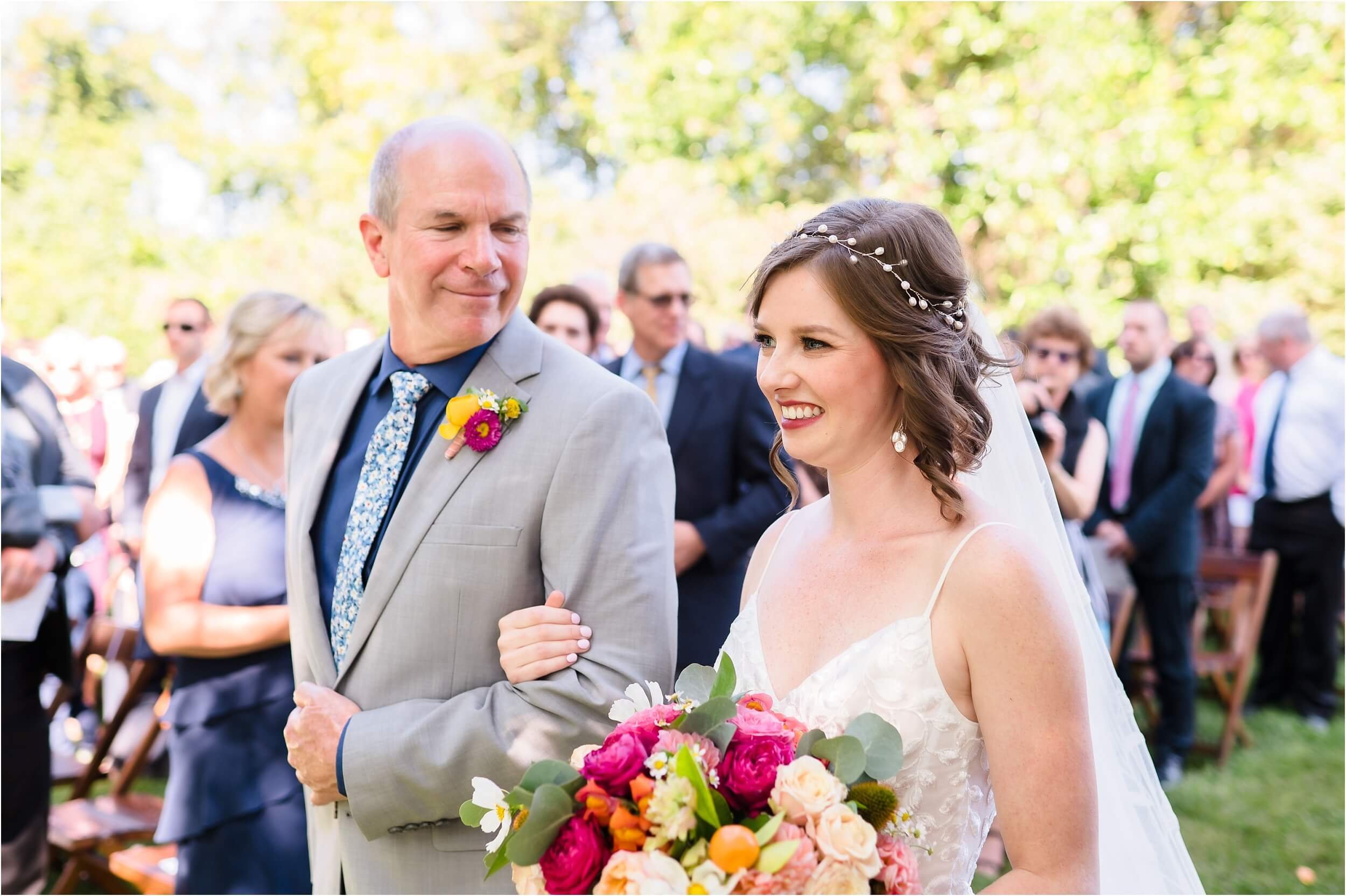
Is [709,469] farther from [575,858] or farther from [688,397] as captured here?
[575,858]

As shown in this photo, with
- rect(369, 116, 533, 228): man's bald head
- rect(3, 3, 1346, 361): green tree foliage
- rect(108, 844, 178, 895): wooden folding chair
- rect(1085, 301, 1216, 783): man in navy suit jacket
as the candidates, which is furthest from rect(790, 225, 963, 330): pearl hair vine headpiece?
rect(3, 3, 1346, 361): green tree foliage

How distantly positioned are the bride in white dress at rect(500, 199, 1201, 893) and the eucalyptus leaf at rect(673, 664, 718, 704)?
301 millimetres

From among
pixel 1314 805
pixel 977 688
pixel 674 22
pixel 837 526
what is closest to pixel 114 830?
pixel 837 526

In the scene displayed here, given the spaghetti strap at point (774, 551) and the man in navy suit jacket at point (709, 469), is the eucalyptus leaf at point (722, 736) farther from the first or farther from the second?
the man in navy suit jacket at point (709, 469)

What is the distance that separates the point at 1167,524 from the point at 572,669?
18.5 feet

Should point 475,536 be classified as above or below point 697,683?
above

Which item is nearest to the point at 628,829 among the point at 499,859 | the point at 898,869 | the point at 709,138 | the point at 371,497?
the point at 499,859

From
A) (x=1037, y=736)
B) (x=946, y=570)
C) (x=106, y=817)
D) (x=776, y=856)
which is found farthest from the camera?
(x=106, y=817)

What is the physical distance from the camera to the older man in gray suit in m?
2.30

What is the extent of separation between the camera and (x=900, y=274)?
2125mm

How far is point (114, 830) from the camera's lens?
4.66 metres

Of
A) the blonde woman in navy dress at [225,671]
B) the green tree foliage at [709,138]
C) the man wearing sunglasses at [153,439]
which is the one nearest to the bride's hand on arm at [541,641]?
the blonde woman in navy dress at [225,671]

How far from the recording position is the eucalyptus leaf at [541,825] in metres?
1.59

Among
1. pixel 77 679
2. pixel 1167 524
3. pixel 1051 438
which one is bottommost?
pixel 77 679
